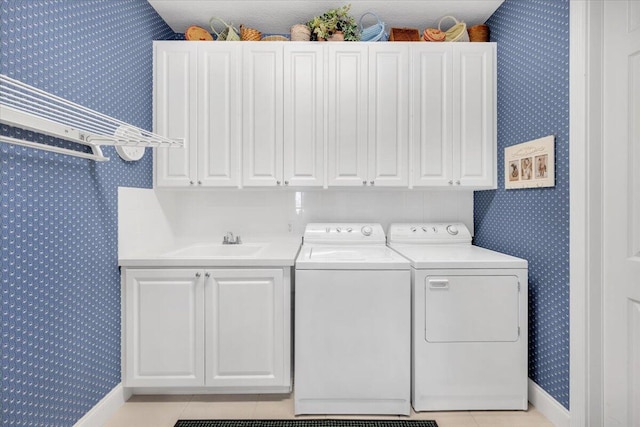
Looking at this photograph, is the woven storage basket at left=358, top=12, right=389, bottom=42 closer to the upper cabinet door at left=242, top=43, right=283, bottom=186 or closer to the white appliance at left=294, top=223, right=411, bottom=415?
the upper cabinet door at left=242, top=43, right=283, bottom=186

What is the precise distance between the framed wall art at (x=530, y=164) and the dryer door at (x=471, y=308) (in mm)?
576

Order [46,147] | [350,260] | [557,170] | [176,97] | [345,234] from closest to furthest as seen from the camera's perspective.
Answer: [46,147] < [557,170] < [350,260] < [176,97] < [345,234]

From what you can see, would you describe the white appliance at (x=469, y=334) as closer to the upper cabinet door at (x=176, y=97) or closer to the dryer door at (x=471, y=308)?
the dryer door at (x=471, y=308)

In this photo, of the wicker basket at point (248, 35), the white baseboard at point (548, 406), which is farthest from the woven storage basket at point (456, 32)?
the white baseboard at point (548, 406)

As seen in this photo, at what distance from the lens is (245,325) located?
6.29ft

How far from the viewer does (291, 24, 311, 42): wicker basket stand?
2.28 metres

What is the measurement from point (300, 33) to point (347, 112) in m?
0.65

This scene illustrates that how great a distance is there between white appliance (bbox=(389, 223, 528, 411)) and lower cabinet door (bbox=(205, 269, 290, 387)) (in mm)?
788

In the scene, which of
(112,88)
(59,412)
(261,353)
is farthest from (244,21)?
(59,412)

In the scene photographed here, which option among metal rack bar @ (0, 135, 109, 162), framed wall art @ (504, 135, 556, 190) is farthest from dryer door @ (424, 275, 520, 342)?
metal rack bar @ (0, 135, 109, 162)

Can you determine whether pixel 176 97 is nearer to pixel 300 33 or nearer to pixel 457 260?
pixel 300 33

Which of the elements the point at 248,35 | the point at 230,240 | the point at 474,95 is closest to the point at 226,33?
the point at 248,35

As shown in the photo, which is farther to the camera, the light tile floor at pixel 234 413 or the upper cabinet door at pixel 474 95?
the upper cabinet door at pixel 474 95

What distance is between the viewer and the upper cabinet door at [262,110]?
2.26m
